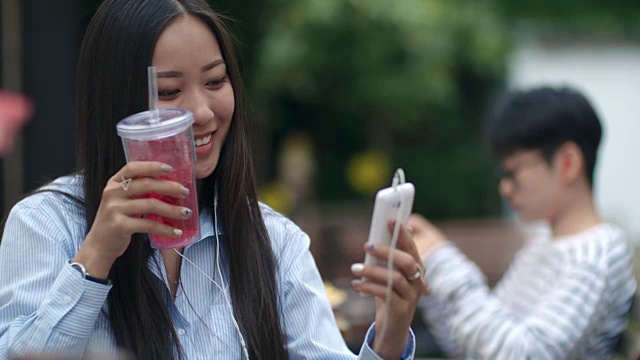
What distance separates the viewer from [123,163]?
1.89m

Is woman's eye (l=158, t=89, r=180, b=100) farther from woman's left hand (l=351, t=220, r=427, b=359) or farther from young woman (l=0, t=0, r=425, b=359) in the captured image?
woman's left hand (l=351, t=220, r=427, b=359)

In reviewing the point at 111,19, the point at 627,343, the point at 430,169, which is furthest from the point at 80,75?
the point at 430,169

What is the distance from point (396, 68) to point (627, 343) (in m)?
8.39

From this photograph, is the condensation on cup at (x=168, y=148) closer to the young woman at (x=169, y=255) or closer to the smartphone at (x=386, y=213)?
the young woman at (x=169, y=255)

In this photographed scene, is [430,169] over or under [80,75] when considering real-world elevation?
under

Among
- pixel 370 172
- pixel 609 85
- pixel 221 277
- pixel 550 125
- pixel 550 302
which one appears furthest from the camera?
pixel 370 172

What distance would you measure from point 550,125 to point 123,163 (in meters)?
1.53

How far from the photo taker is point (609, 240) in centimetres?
281

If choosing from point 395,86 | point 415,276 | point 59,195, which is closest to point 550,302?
point 415,276

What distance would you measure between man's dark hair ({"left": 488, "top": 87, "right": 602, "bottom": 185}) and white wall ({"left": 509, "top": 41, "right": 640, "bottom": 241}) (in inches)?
318

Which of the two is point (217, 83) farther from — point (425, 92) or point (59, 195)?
point (425, 92)

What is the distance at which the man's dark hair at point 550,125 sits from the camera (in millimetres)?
2988

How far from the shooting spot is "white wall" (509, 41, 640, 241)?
1102 cm

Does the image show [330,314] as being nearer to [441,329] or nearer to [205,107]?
[205,107]
